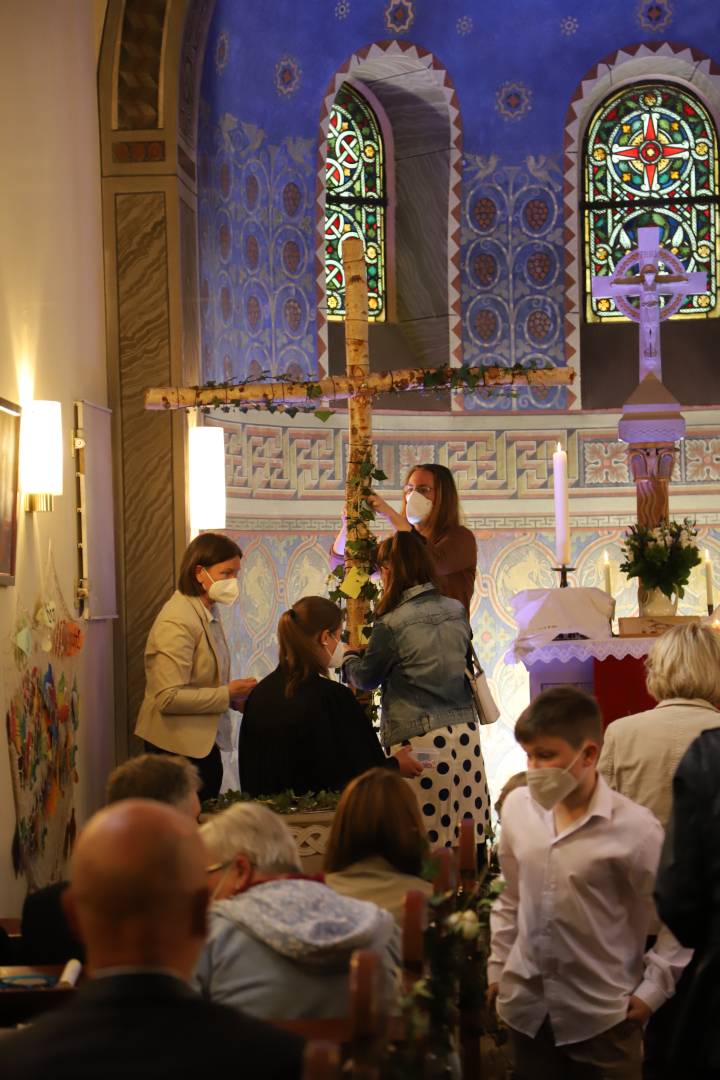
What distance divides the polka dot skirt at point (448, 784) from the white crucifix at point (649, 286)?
5412 millimetres

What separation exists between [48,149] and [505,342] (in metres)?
5.25

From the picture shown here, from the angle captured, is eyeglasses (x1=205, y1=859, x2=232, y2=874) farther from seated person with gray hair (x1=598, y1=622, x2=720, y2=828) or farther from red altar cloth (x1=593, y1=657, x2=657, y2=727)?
red altar cloth (x1=593, y1=657, x2=657, y2=727)

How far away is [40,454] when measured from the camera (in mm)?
6090

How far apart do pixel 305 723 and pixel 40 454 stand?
1638 millimetres

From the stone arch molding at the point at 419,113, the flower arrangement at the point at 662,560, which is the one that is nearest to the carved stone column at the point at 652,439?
the flower arrangement at the point at 662,560

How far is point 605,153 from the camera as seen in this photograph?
468 inches

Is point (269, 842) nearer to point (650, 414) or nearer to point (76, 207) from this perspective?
point (76, 207)

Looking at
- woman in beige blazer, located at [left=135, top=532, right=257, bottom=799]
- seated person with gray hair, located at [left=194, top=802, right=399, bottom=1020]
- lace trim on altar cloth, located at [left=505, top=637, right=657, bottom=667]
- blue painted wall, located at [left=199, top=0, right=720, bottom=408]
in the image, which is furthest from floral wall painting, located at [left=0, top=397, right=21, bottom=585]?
blue painted wall, located at [left=199, top=0, right=720, bottom=408]

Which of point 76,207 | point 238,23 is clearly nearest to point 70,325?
point 76,207

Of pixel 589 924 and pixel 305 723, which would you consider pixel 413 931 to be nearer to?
pixel 589 924

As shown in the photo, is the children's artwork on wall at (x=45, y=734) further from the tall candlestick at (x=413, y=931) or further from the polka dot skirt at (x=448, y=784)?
the tall candlestick at (x=413, y=931)

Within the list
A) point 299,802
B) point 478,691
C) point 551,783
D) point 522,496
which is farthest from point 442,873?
point 522,496

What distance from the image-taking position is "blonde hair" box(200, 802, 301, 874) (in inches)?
126

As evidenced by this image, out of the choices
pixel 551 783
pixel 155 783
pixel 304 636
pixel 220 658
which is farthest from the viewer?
pixel 220 658
